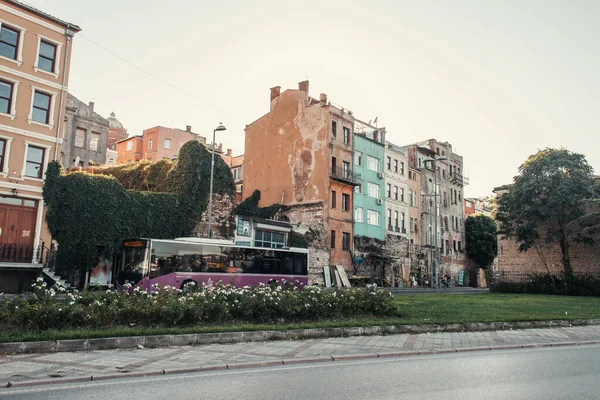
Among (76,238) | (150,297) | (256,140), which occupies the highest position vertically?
(256,140)

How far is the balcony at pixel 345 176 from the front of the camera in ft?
159

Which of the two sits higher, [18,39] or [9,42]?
[18,39]

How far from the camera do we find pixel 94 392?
6.62 meters

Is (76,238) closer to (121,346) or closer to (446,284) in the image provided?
(121,346)

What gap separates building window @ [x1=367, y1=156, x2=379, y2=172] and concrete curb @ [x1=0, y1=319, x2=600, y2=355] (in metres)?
39.8

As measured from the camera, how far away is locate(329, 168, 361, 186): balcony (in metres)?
48.4

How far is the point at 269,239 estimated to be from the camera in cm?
4059

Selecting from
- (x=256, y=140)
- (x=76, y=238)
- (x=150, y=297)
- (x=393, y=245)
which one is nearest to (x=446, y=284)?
(x=393, y=245)

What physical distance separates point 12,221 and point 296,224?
981 inches

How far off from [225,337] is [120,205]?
22.2 meters

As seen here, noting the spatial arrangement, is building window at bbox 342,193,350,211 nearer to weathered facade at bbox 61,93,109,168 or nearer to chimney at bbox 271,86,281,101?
chimney at bbox 271,86,281,101

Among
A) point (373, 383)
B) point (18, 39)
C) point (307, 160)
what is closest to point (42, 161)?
point (18, 39)

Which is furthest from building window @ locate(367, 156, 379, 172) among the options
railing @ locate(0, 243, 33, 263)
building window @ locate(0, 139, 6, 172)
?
building window @ locate(0, 139, 6, 172)

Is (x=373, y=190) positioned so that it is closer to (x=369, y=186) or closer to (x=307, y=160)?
(x=369, y=186)
